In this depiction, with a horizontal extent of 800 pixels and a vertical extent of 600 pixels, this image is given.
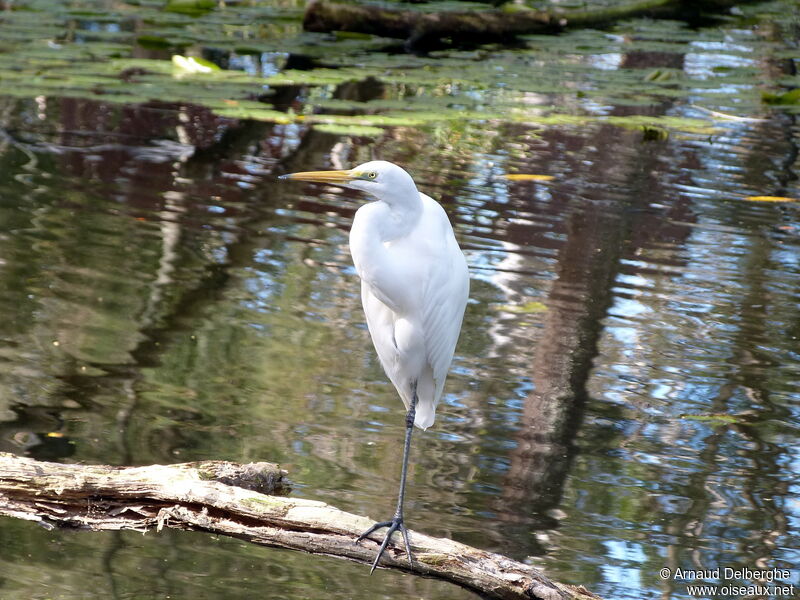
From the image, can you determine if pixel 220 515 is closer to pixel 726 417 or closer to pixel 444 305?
pixel 444 305

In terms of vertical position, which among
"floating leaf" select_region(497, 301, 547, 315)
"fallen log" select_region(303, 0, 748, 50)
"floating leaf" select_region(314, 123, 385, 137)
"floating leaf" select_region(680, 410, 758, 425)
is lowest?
"floating leaf" select_region(680, 410, 758, 425)

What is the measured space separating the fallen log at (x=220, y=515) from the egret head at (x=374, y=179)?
0.76 metres

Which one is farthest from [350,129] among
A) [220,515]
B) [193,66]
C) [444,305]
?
[220,515]

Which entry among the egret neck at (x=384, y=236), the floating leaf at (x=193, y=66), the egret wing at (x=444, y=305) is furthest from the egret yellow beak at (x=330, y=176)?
the floating leaf at (x=193, y=66)

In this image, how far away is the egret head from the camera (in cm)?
251

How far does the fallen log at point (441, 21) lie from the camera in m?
10.3

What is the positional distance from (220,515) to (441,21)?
858 centimetres

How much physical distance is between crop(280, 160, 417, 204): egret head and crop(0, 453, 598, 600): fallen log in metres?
0.76

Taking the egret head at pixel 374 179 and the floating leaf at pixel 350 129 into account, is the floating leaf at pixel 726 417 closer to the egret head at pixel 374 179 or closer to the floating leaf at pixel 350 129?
the egret head at pixel 374 179

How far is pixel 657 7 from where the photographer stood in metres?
12.3

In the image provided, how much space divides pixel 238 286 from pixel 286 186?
1.55 metres

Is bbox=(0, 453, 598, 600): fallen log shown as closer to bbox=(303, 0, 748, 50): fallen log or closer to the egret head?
the egret head

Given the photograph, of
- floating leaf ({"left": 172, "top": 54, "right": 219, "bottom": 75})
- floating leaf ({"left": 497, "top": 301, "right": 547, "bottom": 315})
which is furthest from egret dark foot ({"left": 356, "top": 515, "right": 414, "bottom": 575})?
floating leaf ({"left": 172, "top": 54, "right": 219, "bottom": 75})

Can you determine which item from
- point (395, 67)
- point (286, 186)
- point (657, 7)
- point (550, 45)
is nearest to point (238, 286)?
point (286, 186)
